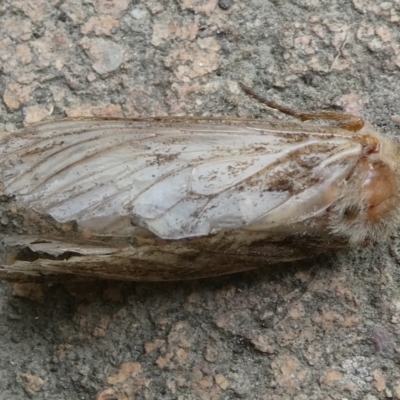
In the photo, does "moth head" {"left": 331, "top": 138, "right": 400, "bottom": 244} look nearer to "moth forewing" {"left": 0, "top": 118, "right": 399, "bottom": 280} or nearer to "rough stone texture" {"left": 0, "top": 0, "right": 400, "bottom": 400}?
"moth forewing" {"left": 0, "top": 118, "right": 399, "bottom": 280}

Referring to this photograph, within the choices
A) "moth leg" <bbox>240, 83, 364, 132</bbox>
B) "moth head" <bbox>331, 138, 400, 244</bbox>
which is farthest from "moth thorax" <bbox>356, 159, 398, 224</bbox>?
"moth leg" <bbox>240, 83, 364, 132</bbox>

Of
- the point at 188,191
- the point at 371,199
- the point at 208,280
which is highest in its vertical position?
the point at 188,191

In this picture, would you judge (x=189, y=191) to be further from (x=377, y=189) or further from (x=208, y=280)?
(x=377, y=189)

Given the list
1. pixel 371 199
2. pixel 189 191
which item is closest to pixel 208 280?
pixel 189 191

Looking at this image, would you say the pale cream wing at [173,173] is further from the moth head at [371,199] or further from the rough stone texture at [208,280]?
the rough stone texture at [208,280]

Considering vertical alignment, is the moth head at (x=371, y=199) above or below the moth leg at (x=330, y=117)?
below

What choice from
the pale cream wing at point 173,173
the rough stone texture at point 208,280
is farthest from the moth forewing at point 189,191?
the rough stone texture at point 208,280

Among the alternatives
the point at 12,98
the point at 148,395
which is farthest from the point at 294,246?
the point at 12,98
